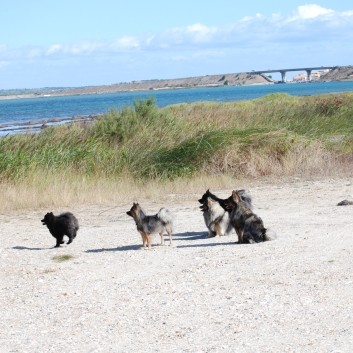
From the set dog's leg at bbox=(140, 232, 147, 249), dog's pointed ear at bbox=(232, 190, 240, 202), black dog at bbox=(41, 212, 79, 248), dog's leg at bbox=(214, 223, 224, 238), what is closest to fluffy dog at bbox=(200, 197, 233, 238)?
dog's leg at bbox=(214, 223, 224, 238)

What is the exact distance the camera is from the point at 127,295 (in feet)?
31.2

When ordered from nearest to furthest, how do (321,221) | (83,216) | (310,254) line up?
1. (310,254)
2. (321,221)
3. (83,216)

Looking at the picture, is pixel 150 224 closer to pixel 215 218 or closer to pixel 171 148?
pixel 215 218

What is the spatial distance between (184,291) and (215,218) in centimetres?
360

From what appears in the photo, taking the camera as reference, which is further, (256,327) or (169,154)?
(169,154)

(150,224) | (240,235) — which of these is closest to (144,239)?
(150,224)

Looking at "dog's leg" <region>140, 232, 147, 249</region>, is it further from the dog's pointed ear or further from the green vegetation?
the green vegetation

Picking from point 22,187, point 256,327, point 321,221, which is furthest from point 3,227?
point 256,327

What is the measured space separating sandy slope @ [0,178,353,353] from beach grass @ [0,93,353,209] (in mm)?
4724

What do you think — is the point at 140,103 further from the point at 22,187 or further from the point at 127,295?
the point at 127,295

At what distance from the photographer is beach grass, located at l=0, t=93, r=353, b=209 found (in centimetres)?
1939

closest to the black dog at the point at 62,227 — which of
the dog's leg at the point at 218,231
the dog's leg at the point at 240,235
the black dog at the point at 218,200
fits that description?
the black dog at the point at 218,200

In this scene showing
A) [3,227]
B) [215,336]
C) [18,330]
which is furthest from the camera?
[3,227]

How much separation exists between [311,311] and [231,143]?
14.7 m
